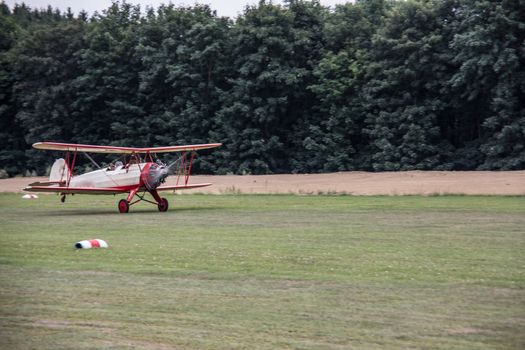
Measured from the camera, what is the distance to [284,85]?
201ft

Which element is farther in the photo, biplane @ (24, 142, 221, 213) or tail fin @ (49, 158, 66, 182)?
tail fin @ (49, 158, 66, 182)

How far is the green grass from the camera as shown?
33.6 feet

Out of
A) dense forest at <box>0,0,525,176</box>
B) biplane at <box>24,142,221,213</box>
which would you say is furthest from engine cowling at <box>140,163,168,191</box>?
dense forest at <box>0,0,525,176</box>

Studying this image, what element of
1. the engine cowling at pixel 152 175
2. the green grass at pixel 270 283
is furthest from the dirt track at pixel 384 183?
the green grass at pixel 270 283

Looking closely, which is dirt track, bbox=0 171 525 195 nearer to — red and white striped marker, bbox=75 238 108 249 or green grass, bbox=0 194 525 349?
green grass, bbox=0 194 525 349

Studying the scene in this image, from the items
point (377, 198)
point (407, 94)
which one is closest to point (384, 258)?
point (377, 198)

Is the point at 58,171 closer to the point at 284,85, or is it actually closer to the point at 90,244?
the point at 90,244

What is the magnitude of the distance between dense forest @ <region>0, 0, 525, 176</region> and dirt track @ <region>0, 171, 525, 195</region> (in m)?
6.24

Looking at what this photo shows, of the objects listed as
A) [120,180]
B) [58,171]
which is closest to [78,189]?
[120,180]

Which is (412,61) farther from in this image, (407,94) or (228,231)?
(228,231)

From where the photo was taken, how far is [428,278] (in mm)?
14086

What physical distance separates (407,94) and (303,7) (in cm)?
1454

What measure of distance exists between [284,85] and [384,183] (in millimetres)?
20812

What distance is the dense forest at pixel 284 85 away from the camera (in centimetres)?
5122
